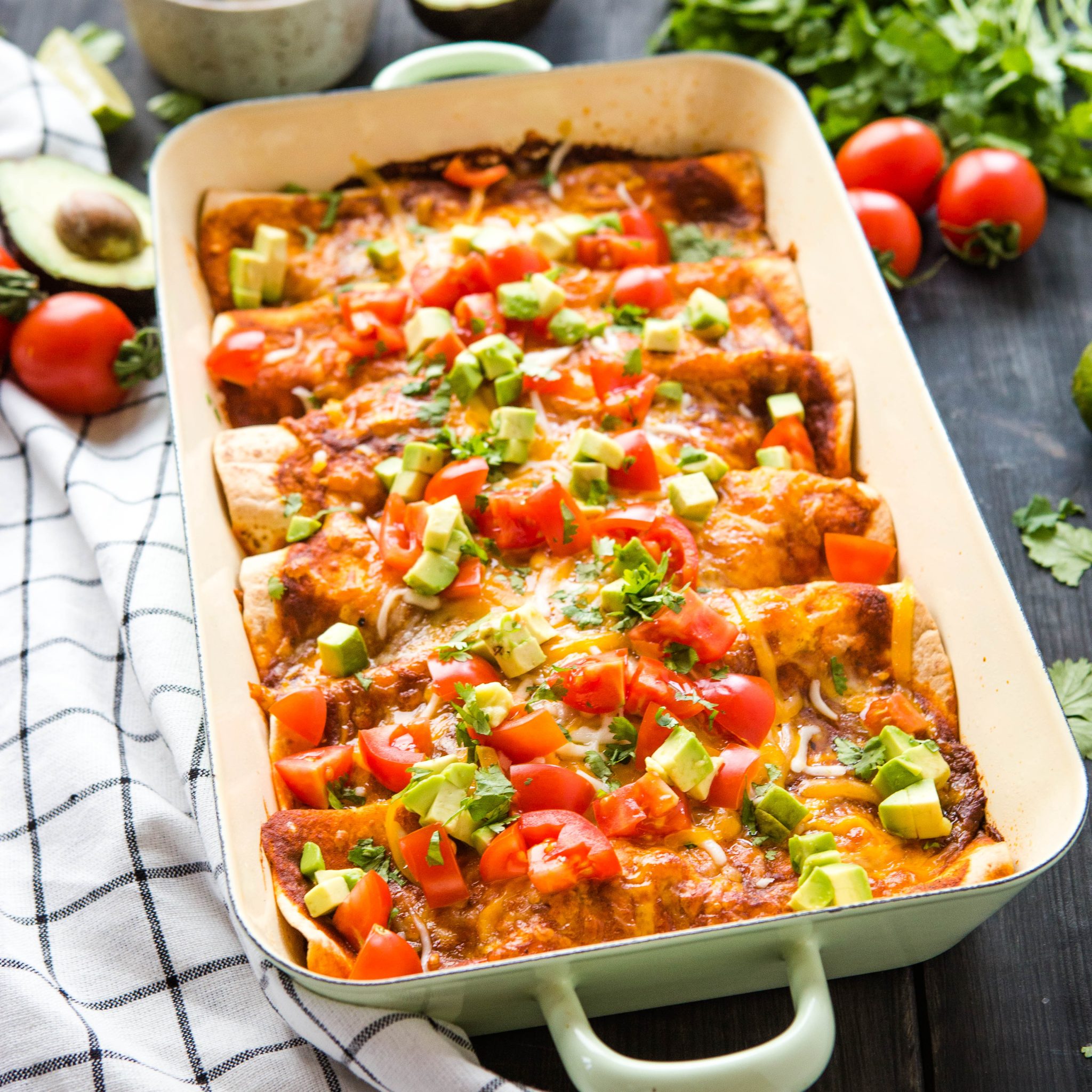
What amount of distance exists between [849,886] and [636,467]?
4.24 ft

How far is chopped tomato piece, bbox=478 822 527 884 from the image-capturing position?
2.55 m

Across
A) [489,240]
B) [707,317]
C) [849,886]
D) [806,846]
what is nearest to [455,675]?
[806,846]

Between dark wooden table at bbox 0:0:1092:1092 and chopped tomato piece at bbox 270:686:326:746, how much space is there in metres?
0.87

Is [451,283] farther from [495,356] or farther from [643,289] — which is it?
[643,289]

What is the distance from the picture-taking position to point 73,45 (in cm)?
475

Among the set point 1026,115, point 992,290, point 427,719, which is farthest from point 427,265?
point 1026,115

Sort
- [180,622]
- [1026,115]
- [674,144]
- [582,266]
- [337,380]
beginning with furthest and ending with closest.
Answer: [1026,115]
[674,144]
[582,266]
[337,380]
[180,622]

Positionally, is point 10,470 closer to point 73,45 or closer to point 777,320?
point 73,45

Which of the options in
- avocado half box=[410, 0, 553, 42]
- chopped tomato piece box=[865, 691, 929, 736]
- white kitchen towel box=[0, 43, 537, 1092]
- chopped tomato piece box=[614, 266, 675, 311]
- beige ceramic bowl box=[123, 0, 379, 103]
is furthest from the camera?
avocado half box=[410, 0, 553, 42]

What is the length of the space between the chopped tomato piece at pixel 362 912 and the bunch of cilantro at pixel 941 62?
354cm

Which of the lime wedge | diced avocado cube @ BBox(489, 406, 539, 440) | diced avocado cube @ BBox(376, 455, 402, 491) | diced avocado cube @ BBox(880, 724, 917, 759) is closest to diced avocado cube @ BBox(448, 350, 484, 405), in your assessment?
diced avocado cube @ BBox(489, 406, 539, 440)

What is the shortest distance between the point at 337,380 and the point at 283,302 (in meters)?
0.54

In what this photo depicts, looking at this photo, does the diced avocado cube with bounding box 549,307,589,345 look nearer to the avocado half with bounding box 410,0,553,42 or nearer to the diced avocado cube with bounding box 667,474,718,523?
the diced avocado cube with bounding box 667,474,718,523

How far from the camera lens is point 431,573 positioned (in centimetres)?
297
